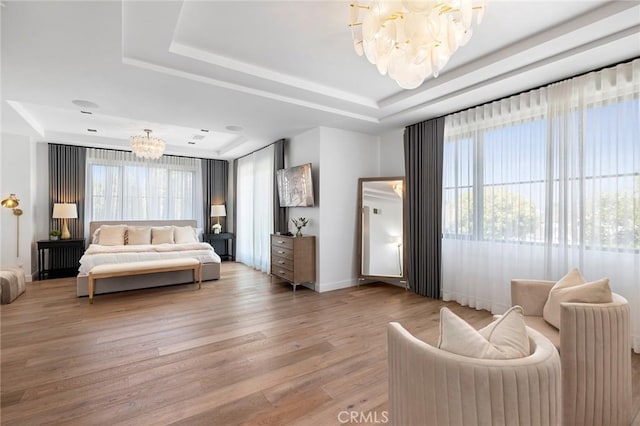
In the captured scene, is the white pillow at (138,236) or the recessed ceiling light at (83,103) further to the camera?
the white pillow at (138,236)

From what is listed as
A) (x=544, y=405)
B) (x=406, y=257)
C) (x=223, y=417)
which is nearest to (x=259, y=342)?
(x=223, y=417)

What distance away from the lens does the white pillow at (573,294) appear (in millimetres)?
1709

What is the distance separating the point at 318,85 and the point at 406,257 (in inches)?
115

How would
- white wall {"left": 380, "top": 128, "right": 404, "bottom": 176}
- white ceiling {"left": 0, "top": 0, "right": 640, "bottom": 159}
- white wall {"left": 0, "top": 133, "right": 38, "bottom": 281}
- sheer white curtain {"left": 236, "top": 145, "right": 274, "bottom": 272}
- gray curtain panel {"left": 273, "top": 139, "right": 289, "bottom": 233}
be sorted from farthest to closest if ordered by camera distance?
sheer white curtain {"left": 236, "top": 145, "right": 274, "bottom": 272} → gray curtain panel {"left": 273, "top": 139, "right": 289, "bottom": 233} → white wall {"left": 0, "top": 133, "right": 38, "bottom": 281} → white wall {"left": 380, "top": 128, "right": 404, "bottom": 176} → white ceiling {"left": 0, "top": 0, "right": 640, "bottom": 159}

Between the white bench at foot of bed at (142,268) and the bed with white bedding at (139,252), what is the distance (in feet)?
0.66

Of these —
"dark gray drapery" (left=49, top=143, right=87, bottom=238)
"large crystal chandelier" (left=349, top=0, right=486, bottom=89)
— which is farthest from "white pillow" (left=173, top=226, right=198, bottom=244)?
"large crystal chandelier" (left=349, top=0, right=486, bottom=89)

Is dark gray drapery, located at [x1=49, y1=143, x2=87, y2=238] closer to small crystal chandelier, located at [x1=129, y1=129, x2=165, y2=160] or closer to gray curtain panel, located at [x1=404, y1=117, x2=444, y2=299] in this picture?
small crystal chandelier, located at [x1=129, y1=129, x2=165, y2=160]

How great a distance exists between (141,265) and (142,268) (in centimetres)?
8

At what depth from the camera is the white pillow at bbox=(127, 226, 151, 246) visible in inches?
235

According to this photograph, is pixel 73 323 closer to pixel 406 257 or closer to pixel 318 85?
pixel 318 85

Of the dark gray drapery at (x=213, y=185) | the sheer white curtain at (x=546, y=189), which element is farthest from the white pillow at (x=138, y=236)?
the sheer white curtain at (x=546, y=189)

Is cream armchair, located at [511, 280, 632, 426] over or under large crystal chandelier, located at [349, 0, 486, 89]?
under

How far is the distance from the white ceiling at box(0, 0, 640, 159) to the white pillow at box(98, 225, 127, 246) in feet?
7.67

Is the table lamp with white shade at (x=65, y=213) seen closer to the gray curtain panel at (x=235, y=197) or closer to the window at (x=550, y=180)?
the gray curtain panel at (x=235, y=197)
